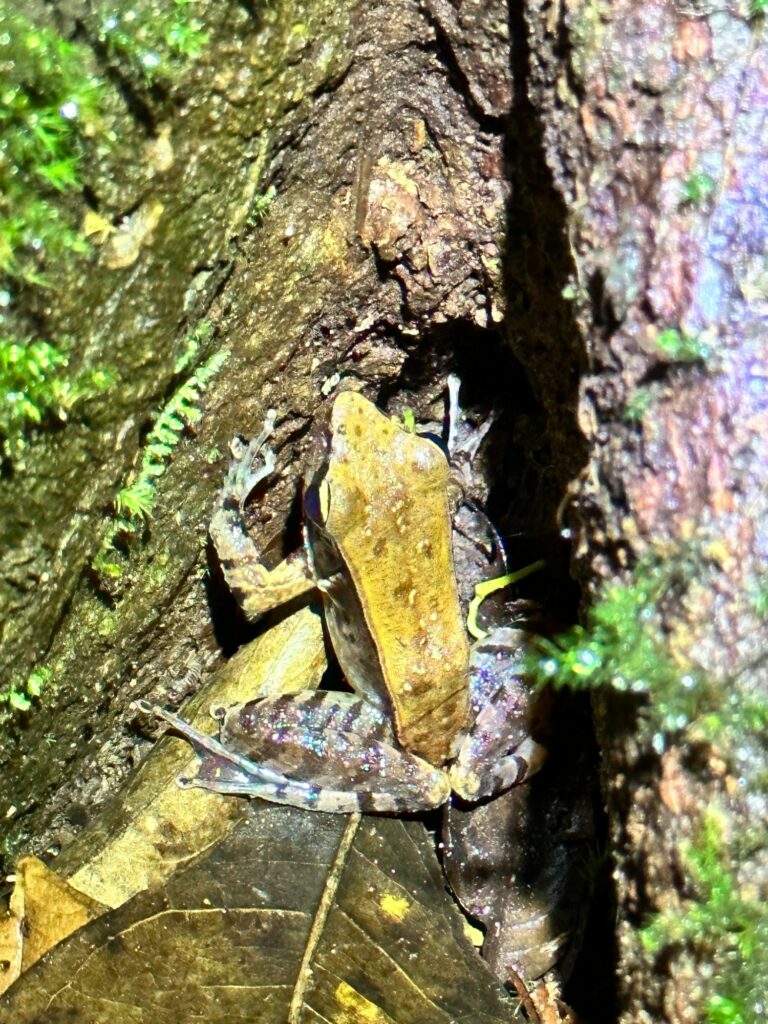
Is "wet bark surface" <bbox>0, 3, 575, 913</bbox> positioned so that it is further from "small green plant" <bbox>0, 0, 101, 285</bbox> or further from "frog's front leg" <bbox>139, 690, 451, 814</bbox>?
"frog's front leg" <bbox>139, 690, 451, 814</bbox>

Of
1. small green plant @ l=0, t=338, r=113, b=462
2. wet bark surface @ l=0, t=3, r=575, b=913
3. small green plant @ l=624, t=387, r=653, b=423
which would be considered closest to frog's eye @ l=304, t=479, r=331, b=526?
wet bark surface @ l=0, t=3, r=575, b=913

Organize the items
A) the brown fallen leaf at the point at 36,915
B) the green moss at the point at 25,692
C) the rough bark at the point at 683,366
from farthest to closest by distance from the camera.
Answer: the brown fallen leaf at the point at 36,915, the green moss at the point at 25,692, the rough bark at the point at 683,366

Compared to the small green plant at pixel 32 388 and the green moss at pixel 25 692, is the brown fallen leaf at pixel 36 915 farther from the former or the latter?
the small green plant at pixel 32 388

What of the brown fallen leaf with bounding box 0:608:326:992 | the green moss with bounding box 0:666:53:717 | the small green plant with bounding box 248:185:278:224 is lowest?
the brown fallen leaf with bounding box 0:608:326:992

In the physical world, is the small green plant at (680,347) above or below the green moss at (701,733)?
above

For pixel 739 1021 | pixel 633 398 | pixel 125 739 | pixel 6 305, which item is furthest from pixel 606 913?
pixel 6 305

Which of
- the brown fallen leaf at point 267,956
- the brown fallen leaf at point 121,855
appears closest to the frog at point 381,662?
the brown fallen leaf at point 121,855
